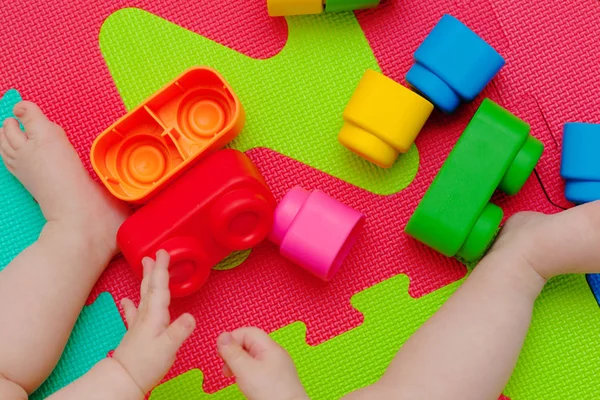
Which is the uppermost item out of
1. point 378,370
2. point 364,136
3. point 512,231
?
point 364,136

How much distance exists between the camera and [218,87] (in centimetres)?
Result: 84

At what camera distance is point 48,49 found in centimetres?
88

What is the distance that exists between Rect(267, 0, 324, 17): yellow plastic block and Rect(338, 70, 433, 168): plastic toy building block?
4.5 inches

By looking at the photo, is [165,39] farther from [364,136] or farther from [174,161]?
[364,136]

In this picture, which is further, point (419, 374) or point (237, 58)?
point (237, 58)

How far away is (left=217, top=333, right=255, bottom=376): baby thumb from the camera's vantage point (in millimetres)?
726

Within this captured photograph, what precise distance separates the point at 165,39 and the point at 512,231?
54cm

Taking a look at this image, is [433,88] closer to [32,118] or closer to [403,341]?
[403,341]

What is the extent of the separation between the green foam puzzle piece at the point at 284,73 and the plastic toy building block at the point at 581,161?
8.6 inches

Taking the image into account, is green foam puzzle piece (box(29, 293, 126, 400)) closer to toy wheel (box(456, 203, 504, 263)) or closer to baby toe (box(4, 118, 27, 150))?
baby toe (box(4, 118, 27, 150))

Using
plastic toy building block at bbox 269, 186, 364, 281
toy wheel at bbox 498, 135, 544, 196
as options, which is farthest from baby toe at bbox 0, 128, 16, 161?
toy wheel at bbox 498, 135, 544, 196

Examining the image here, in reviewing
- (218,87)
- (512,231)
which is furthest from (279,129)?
(512,231)

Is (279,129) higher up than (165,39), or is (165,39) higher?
(165,39)

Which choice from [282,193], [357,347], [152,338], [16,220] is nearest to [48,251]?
[16,220]
